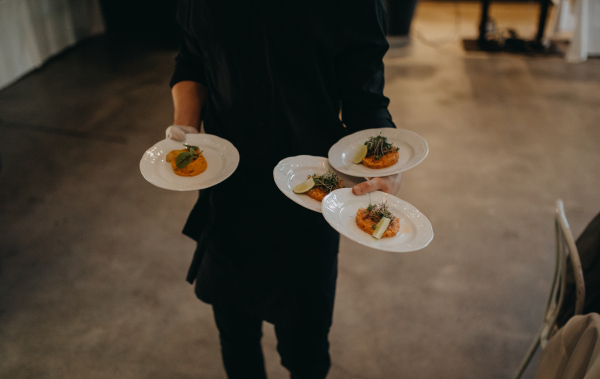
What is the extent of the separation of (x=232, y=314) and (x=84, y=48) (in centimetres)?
462

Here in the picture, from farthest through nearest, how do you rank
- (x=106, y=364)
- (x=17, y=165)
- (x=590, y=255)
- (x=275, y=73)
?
(x=17, y=165) < (x=106, y=364) < (x=590, y=255) < (x=275, y=73)

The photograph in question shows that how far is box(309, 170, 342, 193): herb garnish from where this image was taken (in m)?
0.94

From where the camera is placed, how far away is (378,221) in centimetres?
85

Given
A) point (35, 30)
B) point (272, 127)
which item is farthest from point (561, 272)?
point (35, 30)

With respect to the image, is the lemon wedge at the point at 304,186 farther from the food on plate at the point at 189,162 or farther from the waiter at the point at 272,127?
the food on plate at the point at 189,162

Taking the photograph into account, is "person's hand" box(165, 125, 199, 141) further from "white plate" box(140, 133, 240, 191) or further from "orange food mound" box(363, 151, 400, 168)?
"orange food mound" box(363, 151, 400, 168)

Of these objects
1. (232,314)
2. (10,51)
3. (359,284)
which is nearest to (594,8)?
(359,284)

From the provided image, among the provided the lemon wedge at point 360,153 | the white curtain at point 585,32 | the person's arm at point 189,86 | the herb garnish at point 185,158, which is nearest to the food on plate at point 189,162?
the herb garnish at point 185,158

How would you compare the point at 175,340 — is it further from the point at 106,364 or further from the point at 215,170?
the point at 215,170

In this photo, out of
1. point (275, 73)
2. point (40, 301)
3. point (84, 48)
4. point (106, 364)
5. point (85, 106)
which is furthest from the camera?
point (84, 48)

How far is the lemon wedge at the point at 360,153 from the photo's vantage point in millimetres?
967

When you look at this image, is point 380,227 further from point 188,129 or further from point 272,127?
point 188,129

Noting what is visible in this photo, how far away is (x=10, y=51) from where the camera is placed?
3896 mm

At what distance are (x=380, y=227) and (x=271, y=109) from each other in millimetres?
356
